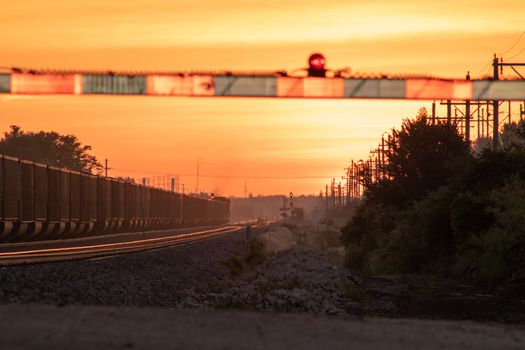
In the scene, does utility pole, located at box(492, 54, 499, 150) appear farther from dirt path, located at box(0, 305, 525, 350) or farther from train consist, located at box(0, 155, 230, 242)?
dirt path, located at box(0, 305, 525, 350)

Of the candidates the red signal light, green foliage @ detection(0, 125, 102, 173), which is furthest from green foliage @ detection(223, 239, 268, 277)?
green foliage @ detection(0, 125, 102, 173)

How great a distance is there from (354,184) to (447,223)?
136 meters

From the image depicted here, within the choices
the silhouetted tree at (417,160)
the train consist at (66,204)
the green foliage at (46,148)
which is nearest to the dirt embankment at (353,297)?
the train consist at (66,204)

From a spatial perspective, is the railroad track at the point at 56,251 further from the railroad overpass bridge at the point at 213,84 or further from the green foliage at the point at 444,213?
the green foliage at the point at 444,213

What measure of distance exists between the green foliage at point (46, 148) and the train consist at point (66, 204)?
71.3 meters

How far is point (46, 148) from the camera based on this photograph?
15825 centimetres

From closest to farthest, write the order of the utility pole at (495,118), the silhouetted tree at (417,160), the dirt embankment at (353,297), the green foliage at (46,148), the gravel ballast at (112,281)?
the gravel ballast at (112,281) → the dirt embankment at (353,297) → the utility pole at (495,118) → the silhouetted tree at (417,160) → the green foliage at (46,148)

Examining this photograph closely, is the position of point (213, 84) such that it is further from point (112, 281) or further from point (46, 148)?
point (46, 148)

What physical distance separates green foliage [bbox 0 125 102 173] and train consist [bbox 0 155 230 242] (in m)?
71.3

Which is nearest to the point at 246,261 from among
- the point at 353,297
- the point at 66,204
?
the point at 66,204

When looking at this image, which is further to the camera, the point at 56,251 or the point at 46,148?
the point at 46,148

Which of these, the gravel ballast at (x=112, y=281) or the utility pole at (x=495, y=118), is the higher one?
the utility pole at (x=495, y=118)

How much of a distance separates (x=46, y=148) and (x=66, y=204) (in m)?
110

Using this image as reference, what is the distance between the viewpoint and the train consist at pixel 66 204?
1625 inches
